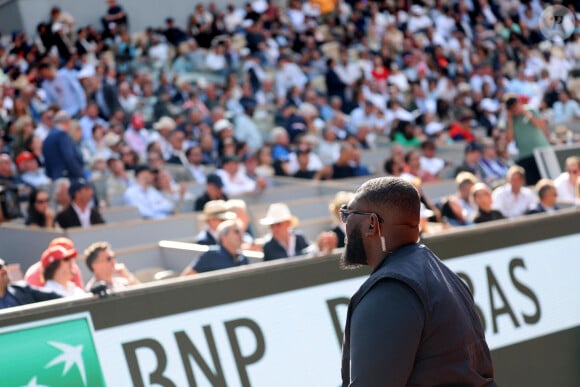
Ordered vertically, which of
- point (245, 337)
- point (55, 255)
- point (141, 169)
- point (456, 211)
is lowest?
point (456, 211)

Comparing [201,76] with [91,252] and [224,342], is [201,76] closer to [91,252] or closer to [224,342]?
[91,252]

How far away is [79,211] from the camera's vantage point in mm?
11484

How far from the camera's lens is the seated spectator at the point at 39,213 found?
11.1 meters

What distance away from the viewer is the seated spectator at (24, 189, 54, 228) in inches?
436

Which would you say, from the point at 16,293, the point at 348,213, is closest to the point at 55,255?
the point at 16,293

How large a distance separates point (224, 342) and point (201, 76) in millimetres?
16754

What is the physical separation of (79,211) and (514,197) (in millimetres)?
4828

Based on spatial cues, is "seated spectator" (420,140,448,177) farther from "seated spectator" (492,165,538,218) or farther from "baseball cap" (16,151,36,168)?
"baseball cap" (16,151,36,168)

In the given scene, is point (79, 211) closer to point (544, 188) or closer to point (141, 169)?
point (141, 169)

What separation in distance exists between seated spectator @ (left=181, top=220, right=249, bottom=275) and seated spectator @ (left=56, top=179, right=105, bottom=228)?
3.00 m

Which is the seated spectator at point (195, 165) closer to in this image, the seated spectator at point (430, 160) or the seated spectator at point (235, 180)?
the seated spectator at point (235, 180)

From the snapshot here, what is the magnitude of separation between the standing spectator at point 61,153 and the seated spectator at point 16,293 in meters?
5.94

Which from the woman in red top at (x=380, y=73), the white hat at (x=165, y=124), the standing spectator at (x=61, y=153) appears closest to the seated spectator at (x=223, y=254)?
the standing spectator at (x=61, y=153)

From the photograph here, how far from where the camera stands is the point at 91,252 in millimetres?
8023
